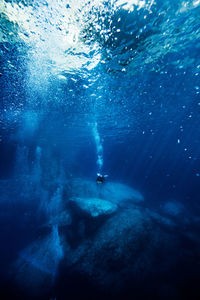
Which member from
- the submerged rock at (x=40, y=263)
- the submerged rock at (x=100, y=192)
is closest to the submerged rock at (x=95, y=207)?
the submerged rock at (x=40, y=263)

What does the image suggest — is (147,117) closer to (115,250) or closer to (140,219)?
(140,219)

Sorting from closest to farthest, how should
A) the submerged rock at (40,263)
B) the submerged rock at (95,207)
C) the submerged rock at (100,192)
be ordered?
the submerged rock at (40,263) → the submerged rock at (95,207) → the submerged rock at (100,192)

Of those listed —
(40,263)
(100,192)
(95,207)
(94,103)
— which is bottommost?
(40,263)

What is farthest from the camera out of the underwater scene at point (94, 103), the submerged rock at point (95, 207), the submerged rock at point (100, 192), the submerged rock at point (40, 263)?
the submerged rock at point (100, 192)

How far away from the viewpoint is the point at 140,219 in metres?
12.1

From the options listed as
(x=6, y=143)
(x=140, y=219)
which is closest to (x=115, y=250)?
(x=140, y=219)

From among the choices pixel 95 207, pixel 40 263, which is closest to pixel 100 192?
pixel 95 207

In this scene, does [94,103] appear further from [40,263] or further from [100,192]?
[40,263]

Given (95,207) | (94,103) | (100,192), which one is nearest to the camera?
(95,207)

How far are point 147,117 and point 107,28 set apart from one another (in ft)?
52.6

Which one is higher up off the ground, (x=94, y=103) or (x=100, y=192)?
(x=94, y=103)

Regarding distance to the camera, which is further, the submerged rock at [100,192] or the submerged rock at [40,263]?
the submerged rock at [100,192]

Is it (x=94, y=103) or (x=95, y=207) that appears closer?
(x=95, y=207)

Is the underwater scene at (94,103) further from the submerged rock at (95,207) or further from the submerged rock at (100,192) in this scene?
the submerged rock at (100,192)
